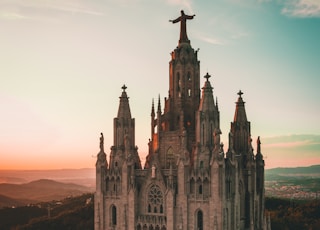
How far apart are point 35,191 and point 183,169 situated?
140m

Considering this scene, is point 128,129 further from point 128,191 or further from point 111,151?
point 128,191

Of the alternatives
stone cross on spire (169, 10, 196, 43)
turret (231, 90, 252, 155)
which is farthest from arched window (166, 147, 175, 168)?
stone cross on spire (169, 10, 196, 43)

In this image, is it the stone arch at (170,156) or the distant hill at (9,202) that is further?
the distant hill at (9,202)

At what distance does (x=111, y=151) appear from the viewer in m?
61.4

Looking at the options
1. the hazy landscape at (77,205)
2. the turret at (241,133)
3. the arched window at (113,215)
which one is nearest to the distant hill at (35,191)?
the hazy landscape at (77,205)

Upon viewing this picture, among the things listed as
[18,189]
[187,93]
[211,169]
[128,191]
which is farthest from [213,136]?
[18,189]

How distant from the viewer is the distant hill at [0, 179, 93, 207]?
16310 centimetres

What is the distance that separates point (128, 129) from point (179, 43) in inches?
513

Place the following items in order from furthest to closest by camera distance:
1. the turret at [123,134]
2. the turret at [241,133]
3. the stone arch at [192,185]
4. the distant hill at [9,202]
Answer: the distant hill at [9,202] → the turret at [241,133] → the turret at [123,134] → the stone arch at [192,185]

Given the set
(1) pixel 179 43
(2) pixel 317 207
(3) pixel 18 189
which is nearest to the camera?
(1) pixel 179 43

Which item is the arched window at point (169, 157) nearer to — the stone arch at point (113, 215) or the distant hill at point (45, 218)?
the stone arch at point (113, 215)

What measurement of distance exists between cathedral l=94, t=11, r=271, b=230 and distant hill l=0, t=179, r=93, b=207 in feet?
354

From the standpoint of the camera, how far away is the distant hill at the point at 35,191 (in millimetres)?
163100

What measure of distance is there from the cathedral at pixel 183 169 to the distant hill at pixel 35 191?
108040 millimetres
